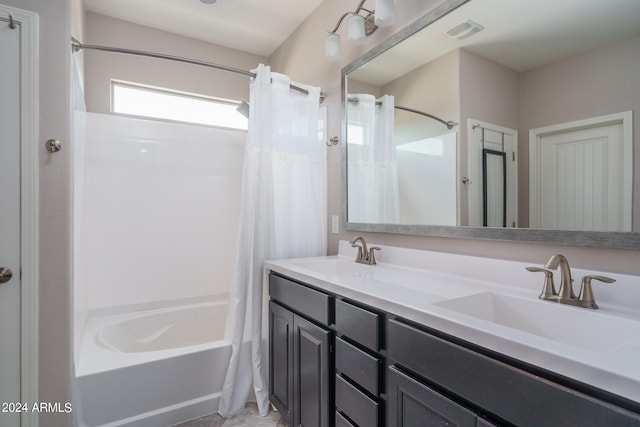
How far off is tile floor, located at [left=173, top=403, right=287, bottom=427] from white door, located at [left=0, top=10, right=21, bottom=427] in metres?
0.82

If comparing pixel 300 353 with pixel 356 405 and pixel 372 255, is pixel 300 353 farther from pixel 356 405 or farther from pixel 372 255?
pixel 372 255

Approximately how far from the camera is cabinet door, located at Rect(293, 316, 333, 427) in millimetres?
1288

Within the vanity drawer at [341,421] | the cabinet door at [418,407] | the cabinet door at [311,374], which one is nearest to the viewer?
the cabinet door at [418,407]

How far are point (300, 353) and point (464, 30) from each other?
5.34 ft

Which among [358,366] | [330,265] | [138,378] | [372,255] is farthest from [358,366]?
[138,378]

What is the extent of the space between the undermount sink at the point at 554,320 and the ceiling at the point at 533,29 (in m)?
0.82

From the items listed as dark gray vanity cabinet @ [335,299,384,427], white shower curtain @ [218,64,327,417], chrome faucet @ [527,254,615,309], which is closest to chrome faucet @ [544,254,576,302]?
chrome faucet @ [527,254,615,309]

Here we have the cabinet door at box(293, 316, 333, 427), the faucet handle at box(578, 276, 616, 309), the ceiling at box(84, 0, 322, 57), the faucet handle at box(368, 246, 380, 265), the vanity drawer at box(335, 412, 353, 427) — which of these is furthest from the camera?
the ceiling at box(84, 0, 322, 57)

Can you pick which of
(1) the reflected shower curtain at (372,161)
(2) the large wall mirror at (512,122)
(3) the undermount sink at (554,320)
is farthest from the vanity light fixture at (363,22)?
(3) the undermount sink at (554,320)

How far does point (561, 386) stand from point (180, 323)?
2.57 m

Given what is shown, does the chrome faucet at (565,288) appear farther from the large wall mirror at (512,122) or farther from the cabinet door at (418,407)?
the cabinet door at (418,407)

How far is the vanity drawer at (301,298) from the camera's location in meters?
1.30

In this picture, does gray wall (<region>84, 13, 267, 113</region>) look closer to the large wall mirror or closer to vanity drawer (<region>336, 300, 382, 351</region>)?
the large wall mirror

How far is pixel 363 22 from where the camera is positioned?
69.5 inches
